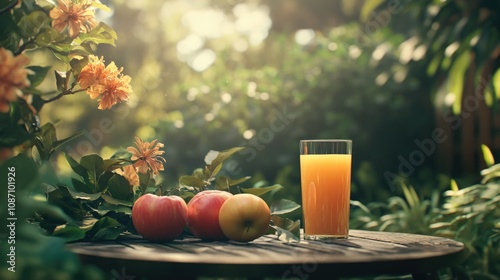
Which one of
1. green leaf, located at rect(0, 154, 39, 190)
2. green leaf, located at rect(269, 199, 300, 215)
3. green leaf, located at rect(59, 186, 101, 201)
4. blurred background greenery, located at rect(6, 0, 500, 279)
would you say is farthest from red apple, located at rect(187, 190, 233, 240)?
blurred background greenery, located at rect(6, 0, 500, 279)

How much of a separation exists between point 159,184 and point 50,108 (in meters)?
10.9

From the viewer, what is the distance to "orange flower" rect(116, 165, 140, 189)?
208 cm

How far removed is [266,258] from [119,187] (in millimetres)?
694

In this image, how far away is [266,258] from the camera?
1490mm

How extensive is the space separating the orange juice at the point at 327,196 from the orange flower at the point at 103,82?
0.61m

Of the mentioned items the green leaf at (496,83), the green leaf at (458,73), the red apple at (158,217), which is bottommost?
the red apple at (158,217)

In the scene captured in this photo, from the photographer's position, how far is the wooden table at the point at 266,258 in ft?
4.65

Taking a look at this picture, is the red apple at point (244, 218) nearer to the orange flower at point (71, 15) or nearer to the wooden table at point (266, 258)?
the wooden table at point (266, 258)

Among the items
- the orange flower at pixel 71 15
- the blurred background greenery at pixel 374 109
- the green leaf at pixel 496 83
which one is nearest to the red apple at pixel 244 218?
the orange flower at pixel 71 15

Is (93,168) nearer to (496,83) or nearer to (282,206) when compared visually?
(282,206)

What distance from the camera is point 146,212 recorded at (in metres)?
1.85

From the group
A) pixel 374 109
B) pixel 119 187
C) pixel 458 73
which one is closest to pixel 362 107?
pixel 374 109

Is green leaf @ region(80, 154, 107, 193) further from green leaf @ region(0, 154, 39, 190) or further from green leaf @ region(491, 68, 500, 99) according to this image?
green leaf @ region(491, 68, 500, 99)

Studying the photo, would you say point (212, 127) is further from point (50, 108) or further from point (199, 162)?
point (50, 108)
